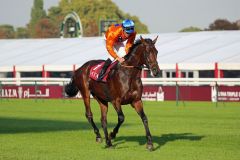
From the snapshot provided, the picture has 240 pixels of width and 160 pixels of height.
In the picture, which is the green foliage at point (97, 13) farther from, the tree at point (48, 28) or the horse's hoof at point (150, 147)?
the horse's hoof at point (150, 147)

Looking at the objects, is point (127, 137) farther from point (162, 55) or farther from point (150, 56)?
point (162, 55)

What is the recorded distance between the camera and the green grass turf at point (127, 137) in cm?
1382

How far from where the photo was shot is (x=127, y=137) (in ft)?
57.9

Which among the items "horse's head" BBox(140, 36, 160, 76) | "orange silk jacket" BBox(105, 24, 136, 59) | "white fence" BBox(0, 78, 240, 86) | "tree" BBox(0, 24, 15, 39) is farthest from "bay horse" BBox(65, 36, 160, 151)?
"tree" BBox(0, 24, 15, 39)

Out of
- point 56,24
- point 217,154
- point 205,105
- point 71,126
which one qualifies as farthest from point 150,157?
point 56,24

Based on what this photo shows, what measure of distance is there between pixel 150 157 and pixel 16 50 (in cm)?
4940

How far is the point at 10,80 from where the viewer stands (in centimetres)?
4262

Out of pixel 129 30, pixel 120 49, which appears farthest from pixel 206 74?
pixel 129 30

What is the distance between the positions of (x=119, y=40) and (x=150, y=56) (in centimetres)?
140

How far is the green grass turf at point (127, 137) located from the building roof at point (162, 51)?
16.4 m

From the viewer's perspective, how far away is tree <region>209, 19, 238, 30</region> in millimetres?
119125

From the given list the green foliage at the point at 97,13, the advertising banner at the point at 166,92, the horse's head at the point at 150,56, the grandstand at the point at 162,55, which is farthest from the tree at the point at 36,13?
the horse's head at the point at 150,56

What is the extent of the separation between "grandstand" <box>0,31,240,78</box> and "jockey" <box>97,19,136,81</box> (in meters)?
25.8

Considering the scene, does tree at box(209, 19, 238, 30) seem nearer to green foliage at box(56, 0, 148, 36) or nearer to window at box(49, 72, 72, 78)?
green foliage at box(56, 0, 148, 36)
